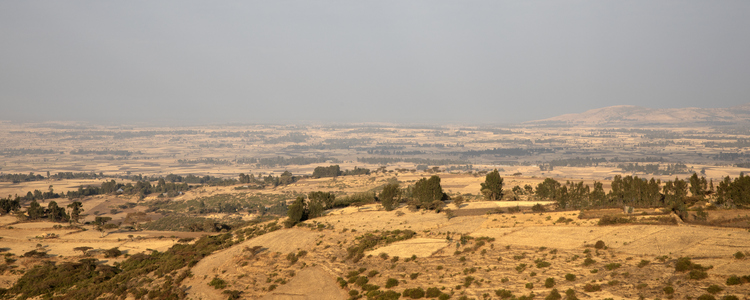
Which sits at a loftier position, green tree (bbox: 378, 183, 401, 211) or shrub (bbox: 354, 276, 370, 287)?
green tree (bbox: 378, 183, 401, 211)

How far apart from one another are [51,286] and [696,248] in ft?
203

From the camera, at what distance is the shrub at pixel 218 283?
42.5 metres

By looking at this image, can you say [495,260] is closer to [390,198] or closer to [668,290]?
[668,290]

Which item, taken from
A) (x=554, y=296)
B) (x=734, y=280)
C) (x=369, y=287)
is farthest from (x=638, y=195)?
(x=369, y=287)

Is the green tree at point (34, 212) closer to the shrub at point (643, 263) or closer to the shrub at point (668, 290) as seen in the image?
the shrub at point (643, 263)

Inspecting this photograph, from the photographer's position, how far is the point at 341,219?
60906 millimetres

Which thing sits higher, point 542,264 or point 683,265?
point 683,265

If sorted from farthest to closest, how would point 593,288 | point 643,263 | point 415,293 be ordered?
point 415,293 → point 643,263 → point 593,288

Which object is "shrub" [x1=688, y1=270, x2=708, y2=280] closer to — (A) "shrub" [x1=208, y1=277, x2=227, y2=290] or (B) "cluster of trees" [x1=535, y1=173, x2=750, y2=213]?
(B) "cluster of trees" [x1=535, y1=173, x2=750, y2=213]

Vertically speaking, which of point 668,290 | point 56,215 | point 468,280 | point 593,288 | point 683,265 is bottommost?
point 56,215

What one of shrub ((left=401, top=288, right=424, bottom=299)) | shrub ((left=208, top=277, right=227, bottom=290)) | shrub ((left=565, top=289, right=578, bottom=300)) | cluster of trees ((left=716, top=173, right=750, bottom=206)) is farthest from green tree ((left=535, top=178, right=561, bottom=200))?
shrub ((left=208, top=277, right=227, bottom=290))

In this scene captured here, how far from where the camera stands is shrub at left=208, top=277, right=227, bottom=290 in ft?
139

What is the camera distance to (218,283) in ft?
141

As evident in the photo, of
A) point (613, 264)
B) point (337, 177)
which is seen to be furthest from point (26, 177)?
point (613, 264)
